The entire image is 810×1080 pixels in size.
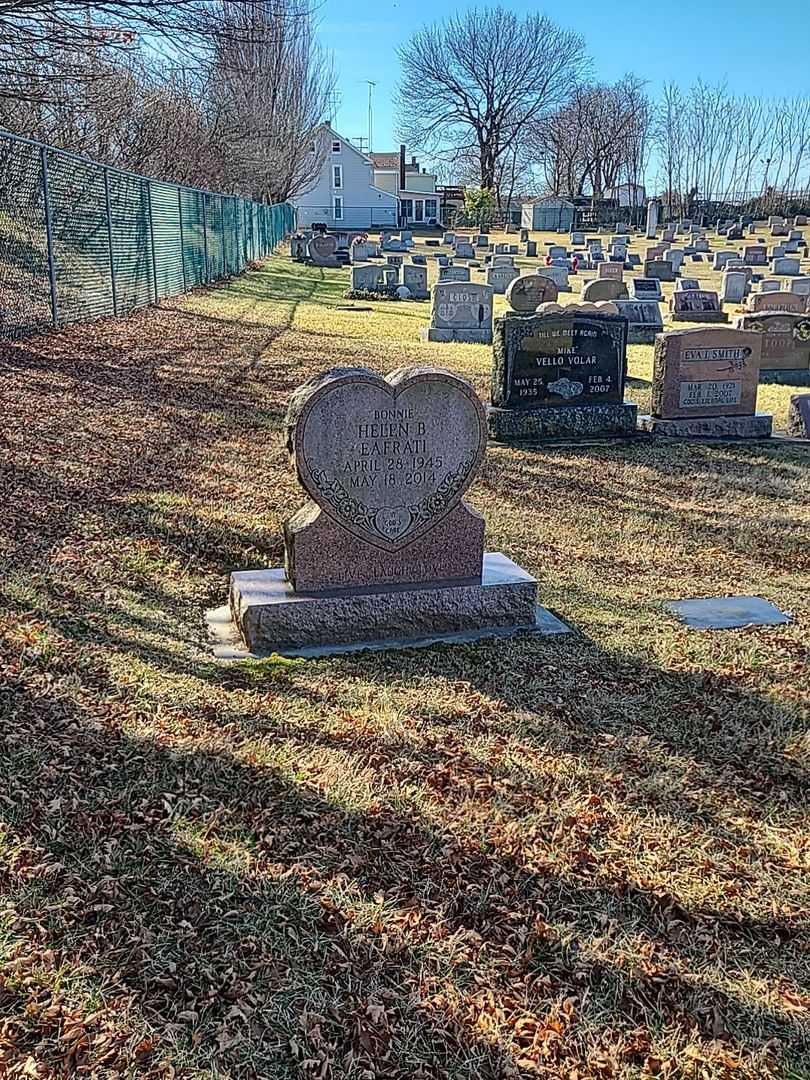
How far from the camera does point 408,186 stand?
298 feet

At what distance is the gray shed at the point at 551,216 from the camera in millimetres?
68938

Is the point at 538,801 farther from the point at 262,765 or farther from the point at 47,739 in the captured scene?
the point at 47,739

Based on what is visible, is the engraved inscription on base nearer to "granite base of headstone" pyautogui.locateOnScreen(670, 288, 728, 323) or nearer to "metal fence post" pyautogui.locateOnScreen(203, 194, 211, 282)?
"granite base of headstone" pyautogui.locateOnScreen(670, 288, 728, 323)

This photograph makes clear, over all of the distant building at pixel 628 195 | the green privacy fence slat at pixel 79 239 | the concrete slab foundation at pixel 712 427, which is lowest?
the concrete slab foundation at pixel 712 427

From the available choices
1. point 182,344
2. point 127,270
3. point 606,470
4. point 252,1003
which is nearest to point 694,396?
point 606,470

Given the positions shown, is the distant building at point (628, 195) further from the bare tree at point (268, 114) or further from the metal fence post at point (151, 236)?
the metal fence post at point (151, 236)

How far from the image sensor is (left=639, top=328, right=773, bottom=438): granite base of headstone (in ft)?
33.5

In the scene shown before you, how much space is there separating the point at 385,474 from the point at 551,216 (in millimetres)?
69197

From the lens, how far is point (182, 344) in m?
14.2

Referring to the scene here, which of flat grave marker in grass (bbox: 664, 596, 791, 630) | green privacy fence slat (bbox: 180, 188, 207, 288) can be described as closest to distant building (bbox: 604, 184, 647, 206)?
green privacy fence slat (bbox: 180, 188, 207, 288)

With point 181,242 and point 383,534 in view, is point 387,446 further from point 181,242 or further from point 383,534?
point 181,242

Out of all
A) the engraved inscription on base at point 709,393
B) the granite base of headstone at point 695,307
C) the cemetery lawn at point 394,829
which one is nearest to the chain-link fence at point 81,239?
the cemetery lawn at point 394,829

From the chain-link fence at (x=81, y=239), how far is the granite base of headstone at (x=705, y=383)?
7.95 metres

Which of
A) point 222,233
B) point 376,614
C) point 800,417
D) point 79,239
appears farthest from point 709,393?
point 222,233
